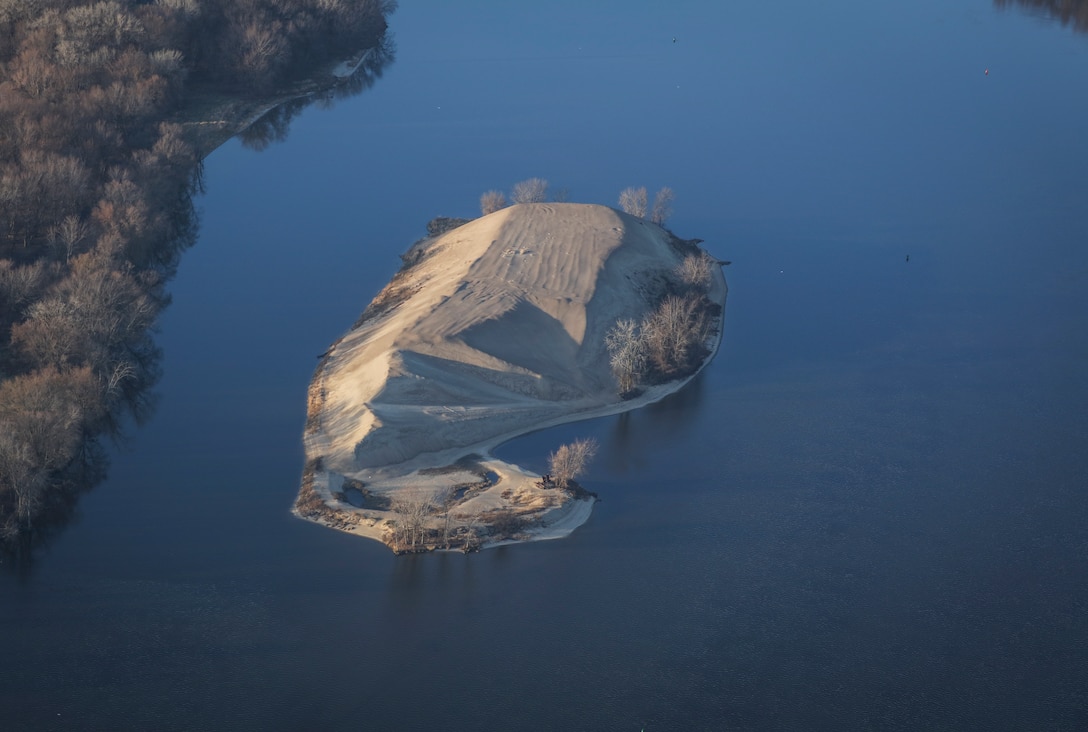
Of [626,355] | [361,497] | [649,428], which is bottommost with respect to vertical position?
[361,497]

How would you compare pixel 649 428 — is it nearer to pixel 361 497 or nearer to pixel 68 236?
pixel 361 497

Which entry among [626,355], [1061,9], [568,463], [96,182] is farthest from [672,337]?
[1061,9]

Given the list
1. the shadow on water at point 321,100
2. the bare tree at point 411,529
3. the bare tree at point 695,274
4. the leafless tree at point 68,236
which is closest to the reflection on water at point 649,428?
the bare tree at point 411,529

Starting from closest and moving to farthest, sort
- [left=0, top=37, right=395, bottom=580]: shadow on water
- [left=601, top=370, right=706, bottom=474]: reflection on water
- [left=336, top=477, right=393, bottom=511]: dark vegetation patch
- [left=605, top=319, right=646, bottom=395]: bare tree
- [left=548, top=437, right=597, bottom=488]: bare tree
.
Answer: [left=0, top=37, right=395, bottom=580]: shadow on water, [left=336, top=477, right=393, bottom=511]: dark vegetation patch, [left=548, top=437, right=597, bottom=488]: bare tree, [left=601, top=370, right=706, bottom=474]: reflection on water, [left=605, top=319, right=646, bottom=395]: bare tree

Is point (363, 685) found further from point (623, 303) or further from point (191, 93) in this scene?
point (191, 93)

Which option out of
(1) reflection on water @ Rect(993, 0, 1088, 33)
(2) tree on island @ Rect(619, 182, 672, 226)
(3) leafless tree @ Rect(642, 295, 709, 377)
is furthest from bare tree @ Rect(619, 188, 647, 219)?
(1) reflection on water @ Rect(993, 0, 1088, 33)

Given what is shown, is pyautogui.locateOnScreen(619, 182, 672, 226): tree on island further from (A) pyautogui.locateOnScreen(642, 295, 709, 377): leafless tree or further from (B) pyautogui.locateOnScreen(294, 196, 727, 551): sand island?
(A) pyautogui.locateOnScreen(642, 295, 709, 377): leafless tree

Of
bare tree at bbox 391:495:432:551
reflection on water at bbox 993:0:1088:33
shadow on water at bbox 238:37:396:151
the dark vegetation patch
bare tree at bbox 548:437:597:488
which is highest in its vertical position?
reflection on water at bbox 993:0:1088:33
